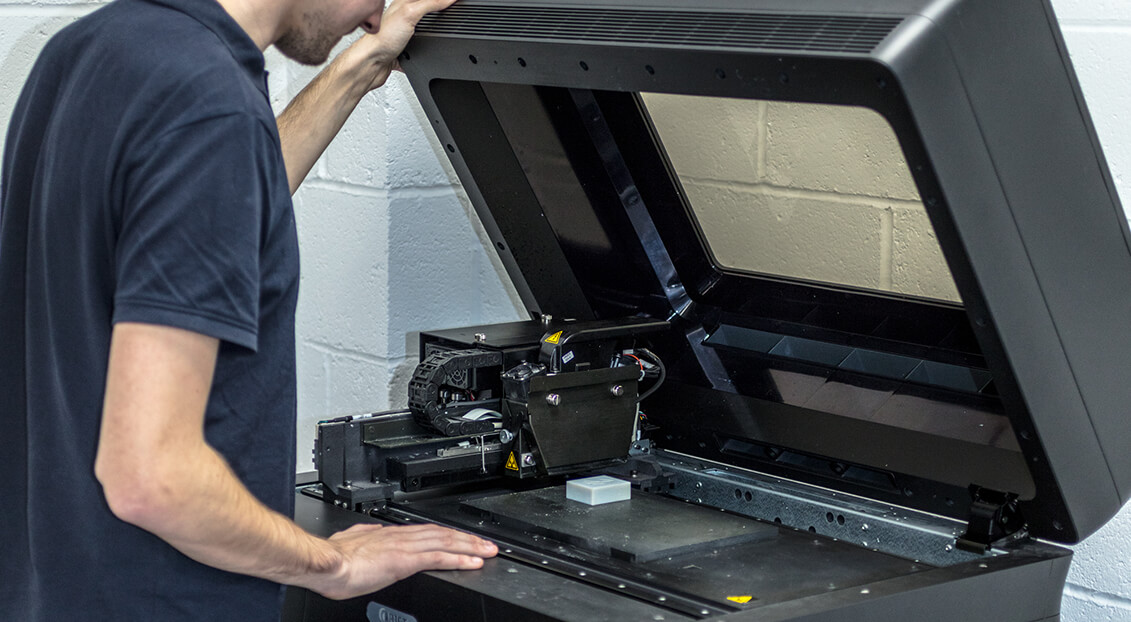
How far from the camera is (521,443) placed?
1.75 m

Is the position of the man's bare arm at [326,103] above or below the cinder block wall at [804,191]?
above

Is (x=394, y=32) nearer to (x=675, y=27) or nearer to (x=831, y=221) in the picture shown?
(x=675, y=27)

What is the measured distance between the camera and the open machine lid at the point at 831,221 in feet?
4.09

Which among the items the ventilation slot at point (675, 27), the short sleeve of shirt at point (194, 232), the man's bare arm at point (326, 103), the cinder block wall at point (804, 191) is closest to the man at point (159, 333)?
the short sleeve of shirt at point (194, 232)

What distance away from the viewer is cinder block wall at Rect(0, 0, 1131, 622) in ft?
7.73

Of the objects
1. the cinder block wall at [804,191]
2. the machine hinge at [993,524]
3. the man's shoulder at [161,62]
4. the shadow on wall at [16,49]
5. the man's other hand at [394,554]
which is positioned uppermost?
the shadow on wall at [16,49]

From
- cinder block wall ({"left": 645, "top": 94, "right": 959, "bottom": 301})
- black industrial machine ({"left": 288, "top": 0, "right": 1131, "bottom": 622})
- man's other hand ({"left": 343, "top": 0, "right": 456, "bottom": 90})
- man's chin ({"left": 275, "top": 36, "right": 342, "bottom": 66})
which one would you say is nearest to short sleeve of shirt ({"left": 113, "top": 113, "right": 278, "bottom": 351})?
man's chin ({"left": 275, "top": 36, "right": 342, "bottom": 66})

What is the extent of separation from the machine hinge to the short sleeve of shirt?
34.2 inches

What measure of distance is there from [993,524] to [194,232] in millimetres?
963

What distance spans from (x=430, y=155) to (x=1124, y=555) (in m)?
1.36

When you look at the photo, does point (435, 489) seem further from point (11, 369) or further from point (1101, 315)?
point (1101, 315)

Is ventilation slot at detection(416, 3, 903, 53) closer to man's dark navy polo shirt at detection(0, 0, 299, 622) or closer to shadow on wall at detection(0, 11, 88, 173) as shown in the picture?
man's dark navy polo shirt at detection(0, 0, 299, 622)

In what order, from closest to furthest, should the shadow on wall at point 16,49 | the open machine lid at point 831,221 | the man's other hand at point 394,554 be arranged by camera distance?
the open machine lid at point 831,221 → the man's other hand at point 394,554 → the shadow on wall at point 16,49

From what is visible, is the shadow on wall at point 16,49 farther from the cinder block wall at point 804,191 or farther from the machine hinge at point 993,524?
the machine hinge at point 993,524
